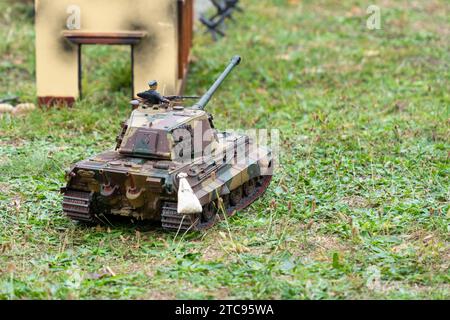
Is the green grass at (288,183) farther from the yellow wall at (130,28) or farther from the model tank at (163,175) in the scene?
the yellow wall at (130,28)

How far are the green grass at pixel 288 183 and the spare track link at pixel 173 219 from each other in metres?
0.21

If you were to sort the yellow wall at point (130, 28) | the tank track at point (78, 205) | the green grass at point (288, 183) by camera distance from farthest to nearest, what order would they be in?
the yellow wall at point (130, 28) → the tank track at point (78, 205) → the green grass at point (288, 183)

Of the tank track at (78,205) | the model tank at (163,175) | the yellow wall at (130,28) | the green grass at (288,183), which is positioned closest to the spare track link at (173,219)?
the model tank at (163,175)

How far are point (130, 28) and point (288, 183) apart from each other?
17.0 feet

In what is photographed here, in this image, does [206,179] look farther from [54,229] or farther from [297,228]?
[54,229]

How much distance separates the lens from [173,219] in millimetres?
10547

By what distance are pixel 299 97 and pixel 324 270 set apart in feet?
27.4

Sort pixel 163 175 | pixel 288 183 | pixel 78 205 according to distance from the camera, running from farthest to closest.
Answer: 1. pixel 288 183
2. pixel 78 205
3. pixel 163 175

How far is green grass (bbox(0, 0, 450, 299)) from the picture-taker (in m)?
9.47

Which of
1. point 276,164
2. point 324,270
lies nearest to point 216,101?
point 276,164

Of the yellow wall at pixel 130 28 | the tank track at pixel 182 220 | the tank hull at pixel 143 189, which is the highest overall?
the yellow wall at pixel 130 28

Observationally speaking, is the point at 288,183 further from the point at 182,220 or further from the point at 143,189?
the point at 143,189

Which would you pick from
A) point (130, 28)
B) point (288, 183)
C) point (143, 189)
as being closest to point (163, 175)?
point (143, 189)

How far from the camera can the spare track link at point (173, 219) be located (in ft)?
34.5
